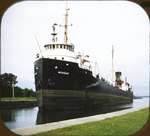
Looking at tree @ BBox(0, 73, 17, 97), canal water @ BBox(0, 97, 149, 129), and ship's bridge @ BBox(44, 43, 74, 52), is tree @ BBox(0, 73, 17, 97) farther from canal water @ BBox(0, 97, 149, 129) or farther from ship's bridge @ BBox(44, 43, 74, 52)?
ship's bridge @ BBox(44, 43, 74, 52)

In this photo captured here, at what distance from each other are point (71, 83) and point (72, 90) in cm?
13

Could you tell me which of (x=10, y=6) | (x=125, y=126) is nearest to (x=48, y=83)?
(x=125, y=126)

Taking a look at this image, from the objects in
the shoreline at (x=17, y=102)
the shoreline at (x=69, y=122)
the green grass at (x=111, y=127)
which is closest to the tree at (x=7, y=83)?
the shoreline at (x=17, y=102)

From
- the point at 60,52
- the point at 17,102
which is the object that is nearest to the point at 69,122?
the point at 17,102

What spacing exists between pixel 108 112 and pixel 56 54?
2.93 ft

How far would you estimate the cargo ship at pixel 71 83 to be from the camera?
3.14 meters

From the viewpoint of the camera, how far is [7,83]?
2502 mm

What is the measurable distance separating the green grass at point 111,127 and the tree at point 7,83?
467 mm

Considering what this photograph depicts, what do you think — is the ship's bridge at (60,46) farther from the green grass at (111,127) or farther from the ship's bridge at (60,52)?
the green grass at (111,127)

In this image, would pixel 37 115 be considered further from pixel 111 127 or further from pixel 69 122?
pixel 111 127

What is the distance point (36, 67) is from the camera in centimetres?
315

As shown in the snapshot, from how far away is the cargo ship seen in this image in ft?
10.3

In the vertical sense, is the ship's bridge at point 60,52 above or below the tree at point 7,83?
above

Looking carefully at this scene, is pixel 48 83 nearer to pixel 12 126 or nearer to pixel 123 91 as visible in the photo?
pixel 123 91
